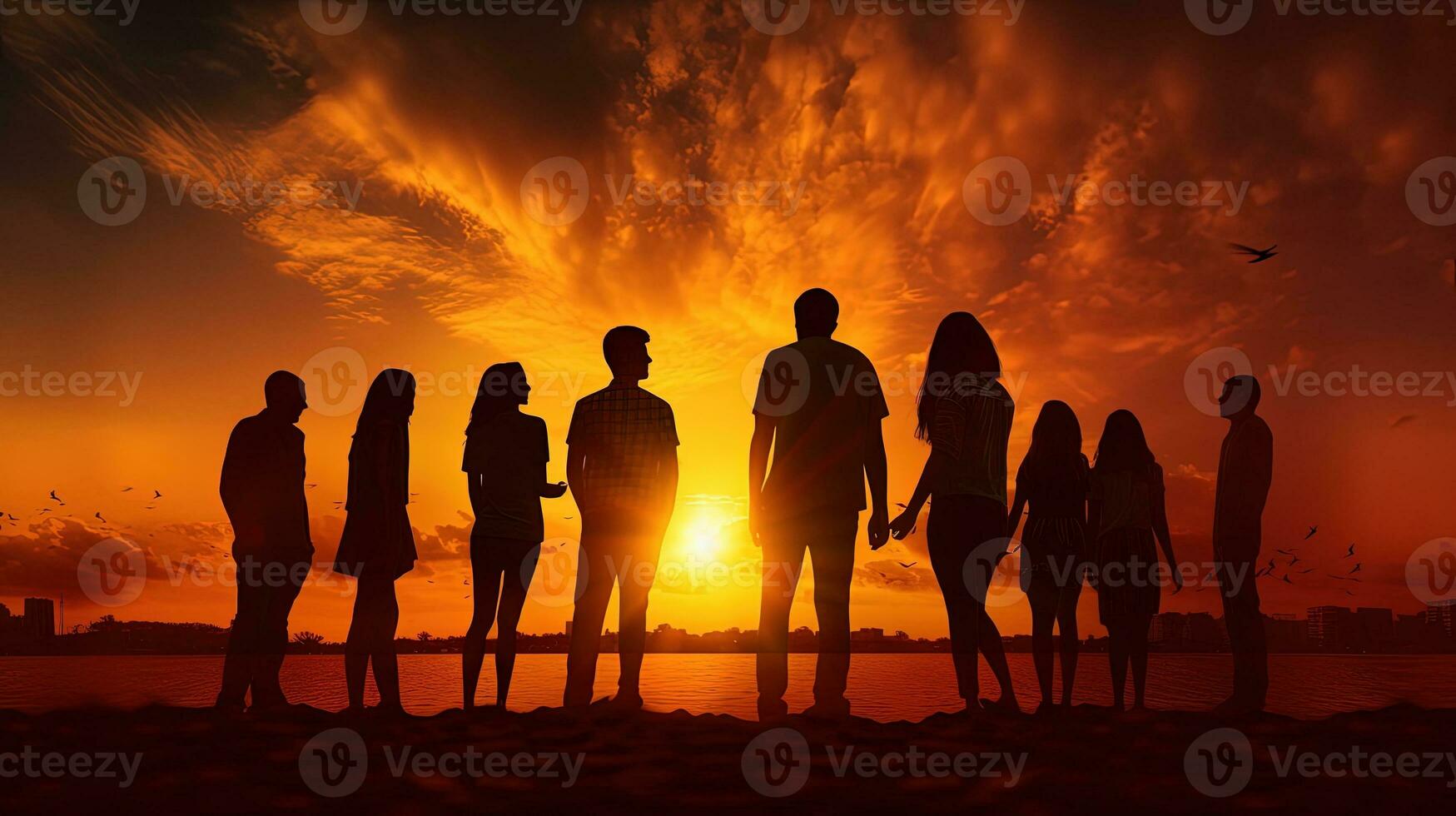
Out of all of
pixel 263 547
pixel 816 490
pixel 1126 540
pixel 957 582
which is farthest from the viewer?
pixel 1126 540

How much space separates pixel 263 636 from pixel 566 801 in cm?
395

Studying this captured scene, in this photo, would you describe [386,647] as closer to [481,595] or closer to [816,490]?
[481,595]

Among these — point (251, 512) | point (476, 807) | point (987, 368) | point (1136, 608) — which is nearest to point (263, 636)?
point (251, 512)

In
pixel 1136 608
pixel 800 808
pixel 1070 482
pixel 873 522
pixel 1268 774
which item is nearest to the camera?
pixel 800 808

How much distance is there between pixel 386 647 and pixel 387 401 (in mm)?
1974

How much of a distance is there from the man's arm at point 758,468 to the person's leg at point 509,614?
201 cm

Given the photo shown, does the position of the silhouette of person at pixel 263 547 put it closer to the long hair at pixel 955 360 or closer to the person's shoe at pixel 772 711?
the person's shoe at pixel 772 711

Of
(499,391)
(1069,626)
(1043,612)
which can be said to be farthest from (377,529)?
(1069,626)

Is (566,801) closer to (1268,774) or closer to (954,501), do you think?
(954,501)

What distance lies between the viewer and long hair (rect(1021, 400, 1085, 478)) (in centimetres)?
739

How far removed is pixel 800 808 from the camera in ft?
13.5

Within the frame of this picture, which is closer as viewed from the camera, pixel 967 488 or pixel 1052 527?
pixel 967 488

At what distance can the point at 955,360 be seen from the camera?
657cm

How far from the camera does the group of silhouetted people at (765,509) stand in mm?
6086
